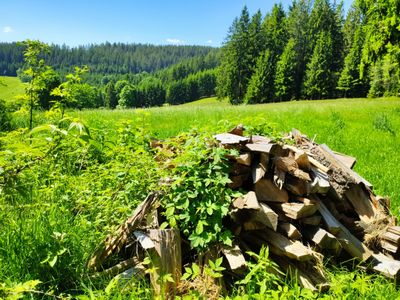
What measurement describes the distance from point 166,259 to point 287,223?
143 centimetres

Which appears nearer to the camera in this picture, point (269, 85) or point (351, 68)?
point (351, 68)

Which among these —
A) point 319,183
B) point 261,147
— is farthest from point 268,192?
point 319,183

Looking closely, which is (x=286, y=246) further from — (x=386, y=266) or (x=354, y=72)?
(x=354, y=72)

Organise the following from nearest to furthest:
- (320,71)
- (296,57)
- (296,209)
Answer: (296,209)
(320,71)
(296,57)

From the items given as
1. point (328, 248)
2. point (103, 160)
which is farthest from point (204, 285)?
point (103, 160)

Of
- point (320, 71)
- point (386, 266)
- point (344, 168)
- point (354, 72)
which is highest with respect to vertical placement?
point (354, 72)

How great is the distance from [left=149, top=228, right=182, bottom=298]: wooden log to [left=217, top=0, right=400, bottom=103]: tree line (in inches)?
2109

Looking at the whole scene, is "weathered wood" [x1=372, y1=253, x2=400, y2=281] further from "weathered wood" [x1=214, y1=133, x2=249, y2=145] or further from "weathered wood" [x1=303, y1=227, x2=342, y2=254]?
"weathered wood" [x1=214, y1=133, x2=249, y2=145]

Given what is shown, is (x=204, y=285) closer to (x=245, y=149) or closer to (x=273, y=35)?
(x=245, y=149)

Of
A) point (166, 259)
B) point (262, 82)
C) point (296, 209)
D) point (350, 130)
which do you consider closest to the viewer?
point (166, 259)

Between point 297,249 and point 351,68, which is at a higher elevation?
point 351,68

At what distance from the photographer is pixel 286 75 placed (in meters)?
55.1

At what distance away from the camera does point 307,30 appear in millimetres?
58906

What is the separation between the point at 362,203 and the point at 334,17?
6491cm
